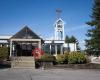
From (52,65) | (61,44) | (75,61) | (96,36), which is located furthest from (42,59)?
(61,44)

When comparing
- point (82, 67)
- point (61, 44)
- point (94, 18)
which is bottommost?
point (82, 67)

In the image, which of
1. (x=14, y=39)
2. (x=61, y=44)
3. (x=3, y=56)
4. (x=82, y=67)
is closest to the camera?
(x=82, y=67)

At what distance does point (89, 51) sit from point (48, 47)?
9.10 meters

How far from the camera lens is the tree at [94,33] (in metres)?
36.8

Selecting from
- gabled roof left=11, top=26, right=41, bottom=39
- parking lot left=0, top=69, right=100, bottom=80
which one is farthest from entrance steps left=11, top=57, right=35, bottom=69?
gabled roof left=11, top=26, right=41, bottom=39

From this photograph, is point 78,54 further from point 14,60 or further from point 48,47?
point 48,47

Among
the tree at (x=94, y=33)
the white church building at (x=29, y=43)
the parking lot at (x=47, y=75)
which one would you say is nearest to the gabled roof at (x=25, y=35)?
the white church building at (x=29, y=43)

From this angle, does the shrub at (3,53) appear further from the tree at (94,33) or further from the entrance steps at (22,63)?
the tree at (94,33)

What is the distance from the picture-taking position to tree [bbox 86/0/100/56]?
3684 centimetres

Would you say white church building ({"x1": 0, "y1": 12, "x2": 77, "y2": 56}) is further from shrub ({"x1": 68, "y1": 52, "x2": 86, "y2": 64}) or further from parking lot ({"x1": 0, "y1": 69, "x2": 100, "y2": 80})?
parking lot ({"x1": 0, "y1": 69, "x2": 100, "y2": 80})

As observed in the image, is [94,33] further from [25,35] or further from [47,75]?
[47,75]

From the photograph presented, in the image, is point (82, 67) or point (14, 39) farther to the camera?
point (14, 39)

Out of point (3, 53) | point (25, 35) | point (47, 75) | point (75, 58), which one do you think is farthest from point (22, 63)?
point (47, 75)

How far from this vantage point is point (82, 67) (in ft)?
97.5
